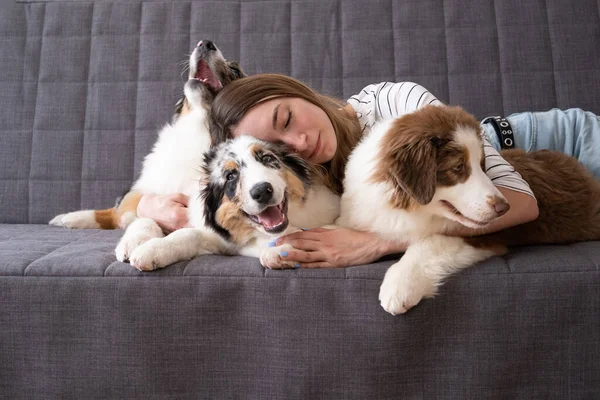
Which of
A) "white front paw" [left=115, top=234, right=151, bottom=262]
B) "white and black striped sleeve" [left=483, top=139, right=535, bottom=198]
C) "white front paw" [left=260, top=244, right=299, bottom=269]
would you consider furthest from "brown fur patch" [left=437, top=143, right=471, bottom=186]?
"white front paw" [left=115, top=234, right=151, bottom=262]

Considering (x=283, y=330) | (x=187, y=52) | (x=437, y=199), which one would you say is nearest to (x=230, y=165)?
(x=283, y=330)

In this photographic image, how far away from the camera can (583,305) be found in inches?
57.2

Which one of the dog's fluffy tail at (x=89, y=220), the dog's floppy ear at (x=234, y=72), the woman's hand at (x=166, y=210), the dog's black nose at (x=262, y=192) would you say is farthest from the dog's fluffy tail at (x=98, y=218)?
the dog's black nose at (x=262, y=192)

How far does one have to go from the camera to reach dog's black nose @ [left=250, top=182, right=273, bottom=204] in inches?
62.2

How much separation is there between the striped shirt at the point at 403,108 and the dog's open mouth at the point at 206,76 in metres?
0.65

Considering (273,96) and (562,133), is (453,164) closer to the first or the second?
(273,96)

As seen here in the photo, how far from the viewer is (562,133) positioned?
2.32 m

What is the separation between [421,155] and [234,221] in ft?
2.14

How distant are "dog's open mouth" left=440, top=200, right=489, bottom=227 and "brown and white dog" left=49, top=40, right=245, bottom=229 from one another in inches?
43.5

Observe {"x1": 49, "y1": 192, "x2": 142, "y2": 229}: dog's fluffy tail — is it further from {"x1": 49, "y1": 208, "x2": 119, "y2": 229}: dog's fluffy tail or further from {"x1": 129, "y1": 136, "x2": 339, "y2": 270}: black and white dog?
{"x1": 129, "y1": 136, "x2": 339, "y2": 270}: black and white dog

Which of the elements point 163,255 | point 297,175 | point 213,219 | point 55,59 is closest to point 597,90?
point 297,175

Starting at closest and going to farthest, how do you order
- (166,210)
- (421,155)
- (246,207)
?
(421,155)
(246,207)
(166,210)

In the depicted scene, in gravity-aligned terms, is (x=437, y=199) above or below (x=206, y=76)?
below

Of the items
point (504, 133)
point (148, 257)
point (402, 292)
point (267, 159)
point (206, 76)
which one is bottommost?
point (402, 292)
